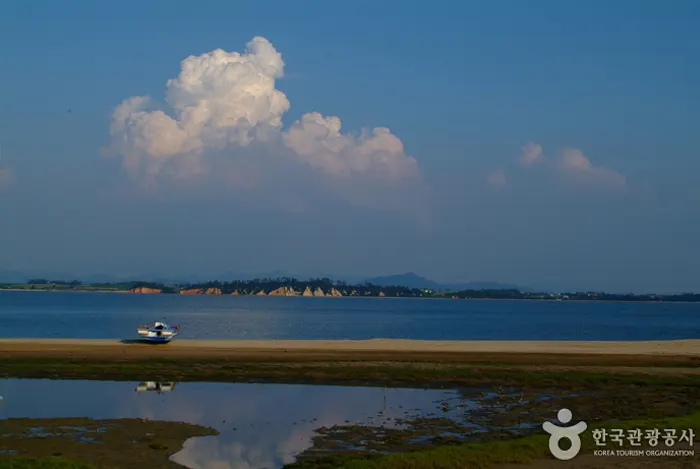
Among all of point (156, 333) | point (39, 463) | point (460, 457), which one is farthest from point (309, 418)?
point (156, 333)

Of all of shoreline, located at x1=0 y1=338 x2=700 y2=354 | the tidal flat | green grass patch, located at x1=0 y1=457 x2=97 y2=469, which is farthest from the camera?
shoreline, located at x1=0 y1=338 x2=700 y2=354

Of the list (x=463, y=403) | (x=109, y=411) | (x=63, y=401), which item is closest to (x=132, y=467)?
(x=109, y=411)

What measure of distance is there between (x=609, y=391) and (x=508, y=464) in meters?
17.0

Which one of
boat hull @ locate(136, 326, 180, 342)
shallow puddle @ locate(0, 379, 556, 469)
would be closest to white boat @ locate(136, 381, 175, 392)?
shallow puddle @ locate(0, 379, 556, 469)

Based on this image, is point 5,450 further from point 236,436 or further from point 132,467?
point 236,436

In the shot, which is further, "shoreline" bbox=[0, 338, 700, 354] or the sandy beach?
"shoreline" bbox=[0, 338, 700, 354]

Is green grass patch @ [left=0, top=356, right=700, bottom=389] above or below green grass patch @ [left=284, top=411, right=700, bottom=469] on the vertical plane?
below

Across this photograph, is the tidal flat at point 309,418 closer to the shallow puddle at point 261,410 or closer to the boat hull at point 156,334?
the shallow puddle at point 261,410

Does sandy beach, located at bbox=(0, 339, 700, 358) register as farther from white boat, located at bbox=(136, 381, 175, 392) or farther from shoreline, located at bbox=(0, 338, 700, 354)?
white boat, located at bbox=(136, 381, 175, 392)

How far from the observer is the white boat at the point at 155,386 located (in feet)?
110

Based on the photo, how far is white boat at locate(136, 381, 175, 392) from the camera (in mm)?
33531

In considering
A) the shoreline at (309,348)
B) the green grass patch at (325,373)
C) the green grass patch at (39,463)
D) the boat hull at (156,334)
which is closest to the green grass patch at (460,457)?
the green grass patch at (39,463)

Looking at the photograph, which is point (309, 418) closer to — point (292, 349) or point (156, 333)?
point (292, 349)

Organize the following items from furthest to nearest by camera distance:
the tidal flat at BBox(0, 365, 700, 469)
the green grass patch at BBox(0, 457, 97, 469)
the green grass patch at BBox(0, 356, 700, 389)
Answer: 1. the green grass patch at BBox(0, 356, 700, 389)
2. the tidal flat at BBox(0, 365, 700, 469)
3. the green grass patch at BBox(0, 457, 97, 469)
